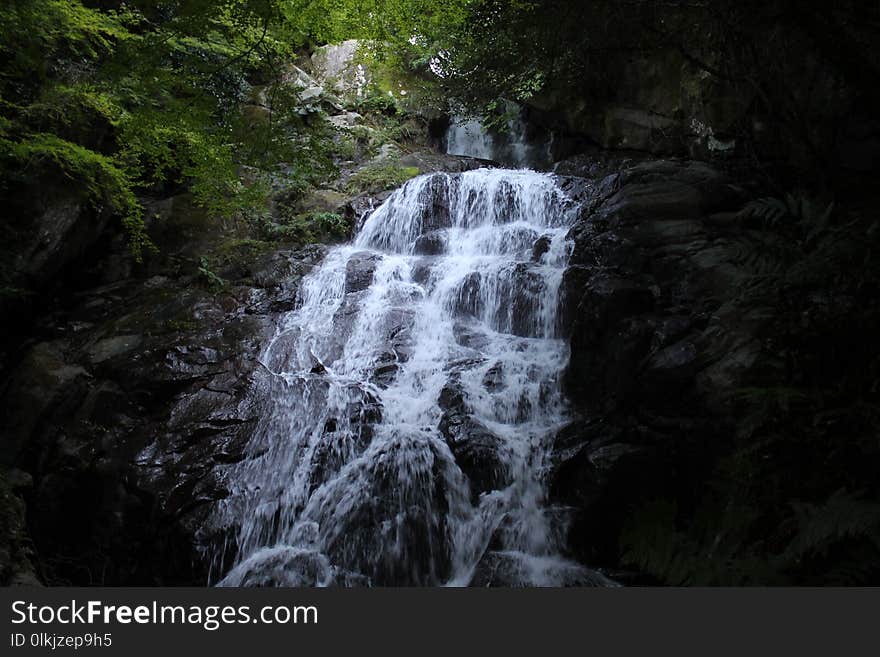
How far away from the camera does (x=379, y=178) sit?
12000mm

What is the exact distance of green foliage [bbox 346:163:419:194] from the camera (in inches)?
463

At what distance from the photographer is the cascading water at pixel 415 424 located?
5.03 m

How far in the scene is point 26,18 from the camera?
18.4 feet

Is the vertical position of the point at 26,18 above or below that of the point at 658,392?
above

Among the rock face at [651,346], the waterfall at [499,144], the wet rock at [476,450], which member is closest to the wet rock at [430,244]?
the rock face at [651,346]

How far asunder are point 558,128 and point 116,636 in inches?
489

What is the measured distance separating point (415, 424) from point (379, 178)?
7.58 metres

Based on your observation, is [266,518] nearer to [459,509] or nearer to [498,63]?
[459,509]

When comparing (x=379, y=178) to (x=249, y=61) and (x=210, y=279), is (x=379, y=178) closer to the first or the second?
(x=210, y=279)

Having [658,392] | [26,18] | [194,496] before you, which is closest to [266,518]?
[194,496]

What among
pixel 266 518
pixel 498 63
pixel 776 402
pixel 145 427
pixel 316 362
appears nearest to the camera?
pixel 776 402

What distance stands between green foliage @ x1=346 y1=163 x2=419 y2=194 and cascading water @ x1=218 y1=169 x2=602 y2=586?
2.82 m

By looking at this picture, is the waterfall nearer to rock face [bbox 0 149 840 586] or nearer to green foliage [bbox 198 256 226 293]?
rock face [bbox 0 149 840 586]

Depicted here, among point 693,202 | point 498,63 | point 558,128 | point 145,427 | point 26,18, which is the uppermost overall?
point 558,128
